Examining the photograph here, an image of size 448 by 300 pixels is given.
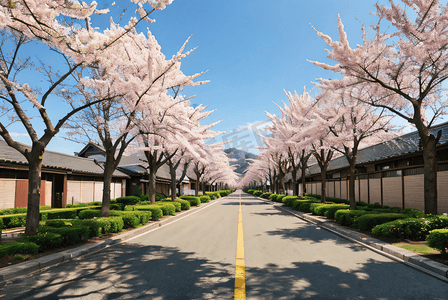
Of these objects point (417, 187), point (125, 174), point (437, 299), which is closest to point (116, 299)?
point (437, 299)

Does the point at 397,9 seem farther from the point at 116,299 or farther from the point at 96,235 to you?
the point at 96,235

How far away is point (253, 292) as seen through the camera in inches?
178

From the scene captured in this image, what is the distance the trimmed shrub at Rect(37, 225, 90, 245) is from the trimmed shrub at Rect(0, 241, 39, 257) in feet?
3.35

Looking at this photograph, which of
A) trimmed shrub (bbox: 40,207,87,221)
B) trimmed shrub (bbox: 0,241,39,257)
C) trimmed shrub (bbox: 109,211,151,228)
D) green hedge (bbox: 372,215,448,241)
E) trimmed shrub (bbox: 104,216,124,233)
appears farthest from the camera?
trimmed shrub (bbox: 40,207,87,221)

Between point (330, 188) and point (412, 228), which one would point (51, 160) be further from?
point (330, 188)

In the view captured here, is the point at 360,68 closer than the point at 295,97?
Yes

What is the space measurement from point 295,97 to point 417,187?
41.9 ft

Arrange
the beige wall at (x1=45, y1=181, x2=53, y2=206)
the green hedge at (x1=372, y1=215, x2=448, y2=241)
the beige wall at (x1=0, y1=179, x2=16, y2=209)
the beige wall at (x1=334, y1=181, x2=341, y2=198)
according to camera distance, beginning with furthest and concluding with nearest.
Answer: the beige wall at (x1=334, y1=181, x2=341, y2=198) < the beige wall at (x1=45, y1=181, x2=53, y2=206) < the beige wall at (x1=0, y1=179, x2=16, y2=209) < the green hedge at (x1=372, y1=215, x2=448, y2=241)

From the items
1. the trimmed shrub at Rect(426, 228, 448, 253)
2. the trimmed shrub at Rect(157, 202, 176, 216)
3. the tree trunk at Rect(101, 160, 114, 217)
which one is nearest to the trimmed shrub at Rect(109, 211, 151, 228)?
the tree trunk at Rect(101, 160, 114, 217)

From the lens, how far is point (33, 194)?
7.99 metres

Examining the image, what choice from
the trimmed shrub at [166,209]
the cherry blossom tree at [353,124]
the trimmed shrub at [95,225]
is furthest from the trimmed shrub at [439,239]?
the trimmed shrub at [166,209]

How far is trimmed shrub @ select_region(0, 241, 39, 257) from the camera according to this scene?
6.19 m

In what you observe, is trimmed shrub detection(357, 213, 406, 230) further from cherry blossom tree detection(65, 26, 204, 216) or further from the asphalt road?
cherry blossom tree detection(65, 26, 204, 216)

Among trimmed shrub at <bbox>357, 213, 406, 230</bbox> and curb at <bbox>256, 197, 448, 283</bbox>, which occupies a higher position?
trimmed shrub at <bbox>357, 213, 406, 230</bbox>
